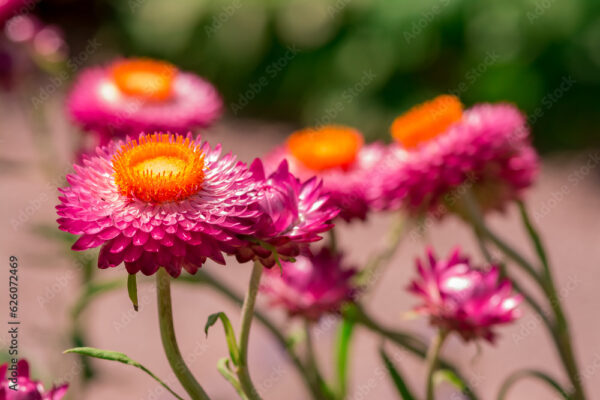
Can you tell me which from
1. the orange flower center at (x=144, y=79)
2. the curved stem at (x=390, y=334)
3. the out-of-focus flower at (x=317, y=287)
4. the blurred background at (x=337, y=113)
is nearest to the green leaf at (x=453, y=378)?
the curved stem at (x=390, y=334)

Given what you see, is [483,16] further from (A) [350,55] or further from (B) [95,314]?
(B) [95,314]

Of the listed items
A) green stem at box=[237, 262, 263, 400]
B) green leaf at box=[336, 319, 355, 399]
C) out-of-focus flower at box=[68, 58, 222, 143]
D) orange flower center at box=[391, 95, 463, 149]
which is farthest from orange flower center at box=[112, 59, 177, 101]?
green stem at box=[237, 262, 263, 400]

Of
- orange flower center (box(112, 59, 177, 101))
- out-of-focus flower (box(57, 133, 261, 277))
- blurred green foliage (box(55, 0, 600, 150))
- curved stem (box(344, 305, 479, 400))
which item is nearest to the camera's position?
out-of-focus flower (box(57, 133, 261, 277))

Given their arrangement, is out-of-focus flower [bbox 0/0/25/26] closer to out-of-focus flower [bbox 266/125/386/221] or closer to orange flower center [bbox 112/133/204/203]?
out-of-focus flower [bbox 266/125/386/221]

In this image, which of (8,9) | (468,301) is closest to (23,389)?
(468,301)

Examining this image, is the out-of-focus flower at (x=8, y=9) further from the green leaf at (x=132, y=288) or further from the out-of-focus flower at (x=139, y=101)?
the green leaf at (x=132, y=288)

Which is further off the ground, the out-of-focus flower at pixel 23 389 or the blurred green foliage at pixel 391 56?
the blurred green foliage at pixel 391 56
